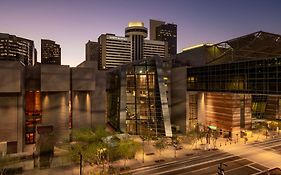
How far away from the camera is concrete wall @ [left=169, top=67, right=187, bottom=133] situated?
68688mm

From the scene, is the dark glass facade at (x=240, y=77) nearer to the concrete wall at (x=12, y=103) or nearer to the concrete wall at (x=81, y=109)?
the concrete wall at (x=81, y=109)

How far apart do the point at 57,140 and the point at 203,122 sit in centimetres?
4128

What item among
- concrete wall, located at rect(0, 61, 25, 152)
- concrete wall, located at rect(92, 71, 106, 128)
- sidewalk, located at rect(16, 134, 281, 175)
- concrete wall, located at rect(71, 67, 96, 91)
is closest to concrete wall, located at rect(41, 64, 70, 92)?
concrete wall, located at rect(71, 67, 96, 91)

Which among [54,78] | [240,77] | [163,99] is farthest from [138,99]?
[240,77]

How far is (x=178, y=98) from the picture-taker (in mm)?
70625

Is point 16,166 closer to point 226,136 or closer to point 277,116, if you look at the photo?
point 226,136

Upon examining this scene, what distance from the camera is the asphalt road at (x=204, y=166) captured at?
38.6 meters

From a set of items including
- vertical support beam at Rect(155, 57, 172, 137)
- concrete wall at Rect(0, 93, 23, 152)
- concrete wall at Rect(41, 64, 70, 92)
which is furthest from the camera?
vertical support beam at Rect(155, 57, 172, 137)

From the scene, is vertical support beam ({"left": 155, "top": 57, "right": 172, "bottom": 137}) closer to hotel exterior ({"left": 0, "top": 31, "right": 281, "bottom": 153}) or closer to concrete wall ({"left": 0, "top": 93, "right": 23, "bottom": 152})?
hotel exterior ({"left": 0, "top": 31, "right": 281, "bottom": 153})

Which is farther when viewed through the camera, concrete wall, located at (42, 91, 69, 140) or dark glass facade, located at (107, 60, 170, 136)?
dark glass facade, located at (107, 60, 170, 136)

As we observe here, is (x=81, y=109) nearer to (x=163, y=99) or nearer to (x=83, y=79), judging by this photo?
(x=83, y=79)

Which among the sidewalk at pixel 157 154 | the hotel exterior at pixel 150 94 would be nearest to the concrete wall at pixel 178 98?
the hotel exterior at pixel 150 94

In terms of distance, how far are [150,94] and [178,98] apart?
30.4ft

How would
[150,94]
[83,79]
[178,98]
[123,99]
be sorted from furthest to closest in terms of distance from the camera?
[178,98] → [150,94] → [123,99] → [83,79]
